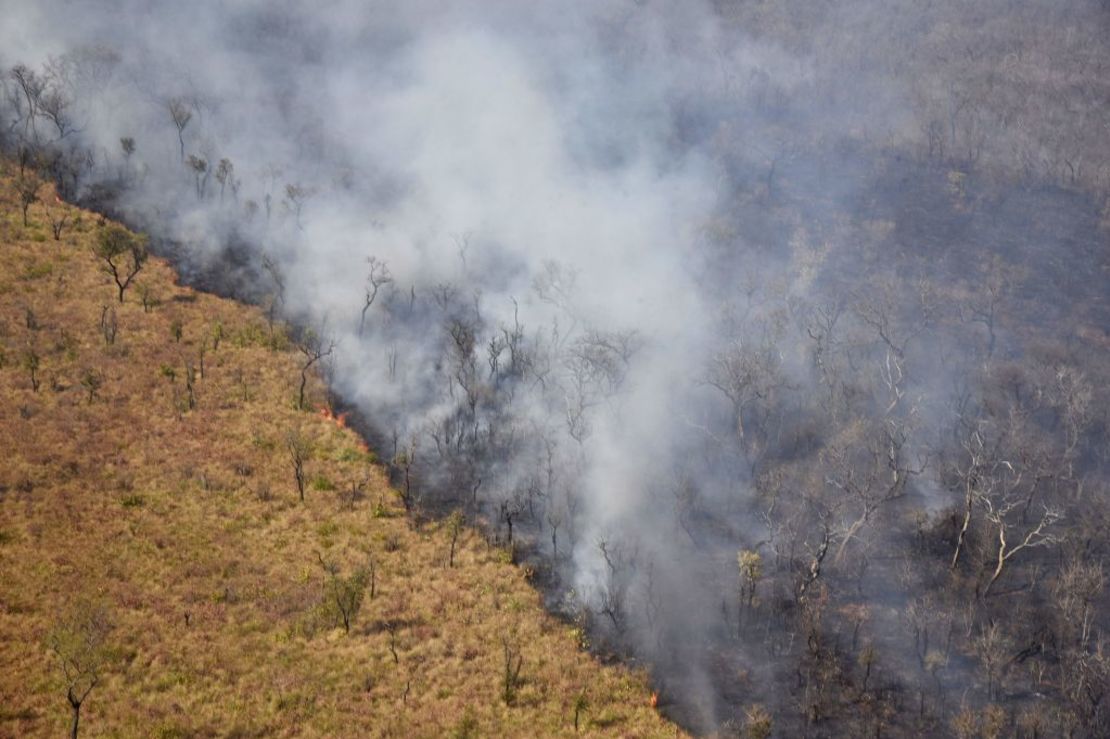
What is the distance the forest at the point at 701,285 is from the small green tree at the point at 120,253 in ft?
14.3

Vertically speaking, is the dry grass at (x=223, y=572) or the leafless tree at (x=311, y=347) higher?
the leafless tree at (x=311, y=347)

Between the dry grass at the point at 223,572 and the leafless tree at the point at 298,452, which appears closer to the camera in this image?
the dry grass at the point at 223,572

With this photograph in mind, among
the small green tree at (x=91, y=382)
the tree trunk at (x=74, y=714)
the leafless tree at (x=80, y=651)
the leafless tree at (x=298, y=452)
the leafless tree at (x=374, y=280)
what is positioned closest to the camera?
the tree trunk at (x=74, y=714)

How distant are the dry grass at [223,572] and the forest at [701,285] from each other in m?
2.60

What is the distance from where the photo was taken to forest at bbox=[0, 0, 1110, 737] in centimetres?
3856

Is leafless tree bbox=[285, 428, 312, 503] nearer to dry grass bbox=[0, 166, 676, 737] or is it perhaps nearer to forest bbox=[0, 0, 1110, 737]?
dry grass bbox=[0, 166, 676, 737]

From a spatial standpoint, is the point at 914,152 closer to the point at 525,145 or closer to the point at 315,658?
the point at 525,145

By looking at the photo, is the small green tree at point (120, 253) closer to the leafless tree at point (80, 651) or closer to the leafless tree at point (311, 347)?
the leafless tree at point (311, 347)

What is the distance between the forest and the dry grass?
8.53 ft

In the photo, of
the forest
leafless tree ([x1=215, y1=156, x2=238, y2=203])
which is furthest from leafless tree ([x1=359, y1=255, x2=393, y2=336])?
leafless tree ([x1=215, y1=156, x2=238, y2=203])

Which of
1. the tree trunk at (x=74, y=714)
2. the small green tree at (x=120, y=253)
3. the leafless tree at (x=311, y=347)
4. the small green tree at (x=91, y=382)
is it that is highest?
the small green tree at (x=120, y=253)

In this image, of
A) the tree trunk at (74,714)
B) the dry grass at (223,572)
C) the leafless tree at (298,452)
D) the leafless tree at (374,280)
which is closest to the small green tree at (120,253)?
the dry grass at (223,572)

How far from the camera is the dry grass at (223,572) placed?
101 feet

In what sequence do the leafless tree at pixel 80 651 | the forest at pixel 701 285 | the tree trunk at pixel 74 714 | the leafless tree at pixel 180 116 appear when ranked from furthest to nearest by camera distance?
the leafless tree at pixel 180 116
the forest at pixel 701 285
the leafless tree at pixel 80 651
the tree trunk at pixel 74 714
